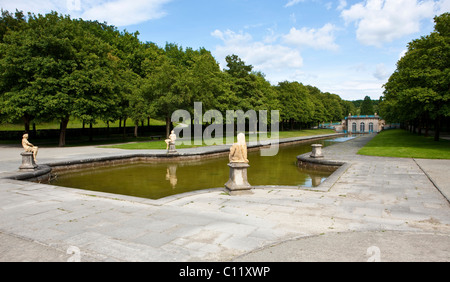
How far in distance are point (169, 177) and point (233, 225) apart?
830cm

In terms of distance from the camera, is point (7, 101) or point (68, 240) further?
point (7, 101)

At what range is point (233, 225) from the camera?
18.7 feet

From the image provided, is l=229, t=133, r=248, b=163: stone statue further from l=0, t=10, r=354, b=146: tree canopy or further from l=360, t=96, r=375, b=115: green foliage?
l=360, t=96, r=375, b=115: green foliage

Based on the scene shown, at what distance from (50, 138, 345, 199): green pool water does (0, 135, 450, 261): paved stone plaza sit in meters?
2.42

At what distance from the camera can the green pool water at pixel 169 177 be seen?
11202mm

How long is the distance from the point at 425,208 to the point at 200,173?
9.90 m

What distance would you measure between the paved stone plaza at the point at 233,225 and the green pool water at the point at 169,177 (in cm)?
242

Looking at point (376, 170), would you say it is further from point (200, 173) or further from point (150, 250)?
point (150, 250)

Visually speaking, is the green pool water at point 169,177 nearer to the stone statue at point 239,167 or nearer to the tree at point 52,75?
the stone statue at point 239,167

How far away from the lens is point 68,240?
16.3 feet

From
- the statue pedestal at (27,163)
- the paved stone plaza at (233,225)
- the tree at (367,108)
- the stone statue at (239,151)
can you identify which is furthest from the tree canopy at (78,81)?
the tree at (367,108)

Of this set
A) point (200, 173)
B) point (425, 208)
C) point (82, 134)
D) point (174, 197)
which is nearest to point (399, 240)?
point (425, 208)
